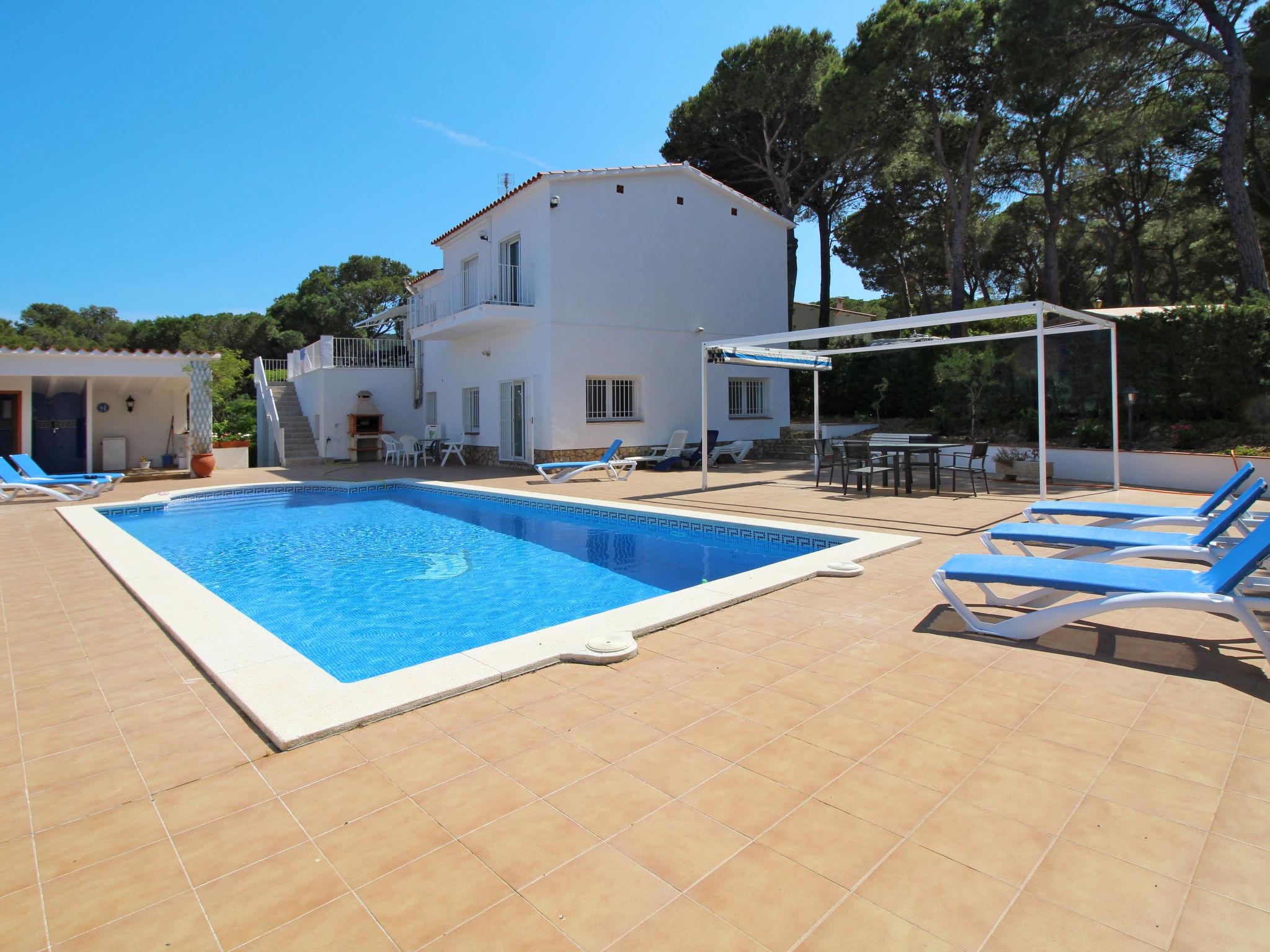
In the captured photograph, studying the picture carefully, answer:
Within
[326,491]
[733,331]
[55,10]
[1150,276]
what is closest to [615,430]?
[733,331]

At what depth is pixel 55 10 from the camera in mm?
11469

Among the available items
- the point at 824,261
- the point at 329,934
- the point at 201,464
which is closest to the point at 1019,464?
the point at 329,934

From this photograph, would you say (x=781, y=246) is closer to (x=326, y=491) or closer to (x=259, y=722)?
(x=326, y=491)

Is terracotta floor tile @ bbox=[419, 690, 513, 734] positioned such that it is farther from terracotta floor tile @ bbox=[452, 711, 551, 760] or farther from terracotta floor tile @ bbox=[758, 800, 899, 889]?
terracotta floor tile @ bbox=[758, 800, 899, 889]

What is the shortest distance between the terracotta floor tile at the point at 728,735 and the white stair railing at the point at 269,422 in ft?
65.5

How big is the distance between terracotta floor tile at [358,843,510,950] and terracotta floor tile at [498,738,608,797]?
440mm

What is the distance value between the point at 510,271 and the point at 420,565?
37.5ft

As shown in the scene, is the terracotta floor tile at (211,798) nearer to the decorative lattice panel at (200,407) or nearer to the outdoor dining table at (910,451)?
the outdoor dining table at (910,451)

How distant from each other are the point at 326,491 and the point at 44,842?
503 inches

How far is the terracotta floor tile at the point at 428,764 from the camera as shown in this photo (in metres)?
2.57

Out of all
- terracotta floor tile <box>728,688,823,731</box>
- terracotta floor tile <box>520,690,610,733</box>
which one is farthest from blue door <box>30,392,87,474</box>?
terracotta floor tile <box>728,688,823,731</box>

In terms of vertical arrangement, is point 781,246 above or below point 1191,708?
above

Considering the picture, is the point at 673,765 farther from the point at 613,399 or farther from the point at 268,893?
the point at 613,399

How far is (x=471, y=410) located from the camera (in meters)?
20.0
